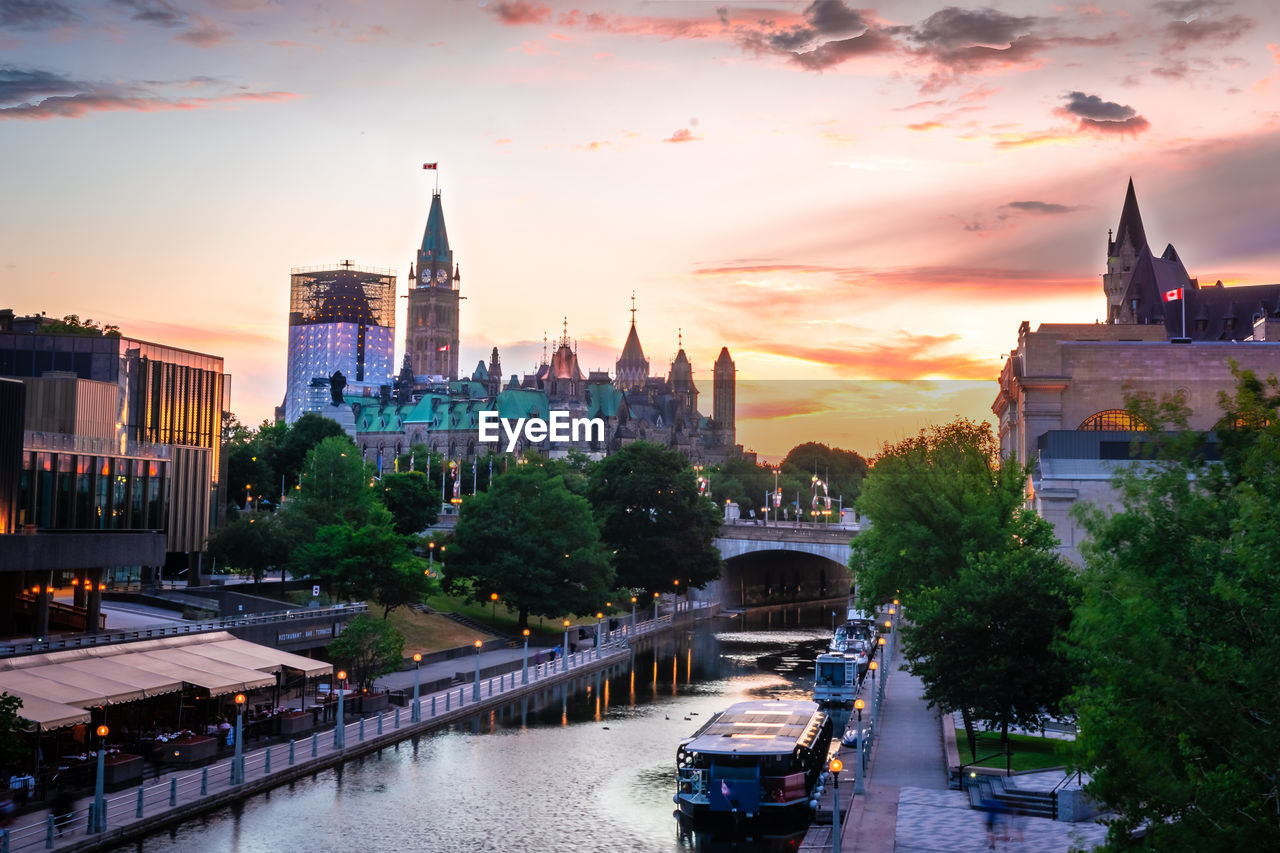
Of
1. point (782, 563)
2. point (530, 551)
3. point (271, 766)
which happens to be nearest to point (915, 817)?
point (271, 766)

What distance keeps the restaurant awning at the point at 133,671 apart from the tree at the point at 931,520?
24850mm

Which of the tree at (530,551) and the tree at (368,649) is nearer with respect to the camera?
the tree at (368,649)

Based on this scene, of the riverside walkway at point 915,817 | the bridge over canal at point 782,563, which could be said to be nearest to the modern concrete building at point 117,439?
the riverside walkway at point 915,817

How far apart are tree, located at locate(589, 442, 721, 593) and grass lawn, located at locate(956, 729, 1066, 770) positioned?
176 ft

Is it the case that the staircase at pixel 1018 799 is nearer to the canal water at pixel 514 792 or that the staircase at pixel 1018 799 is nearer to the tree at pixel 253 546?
the canal water at pixel 514 792

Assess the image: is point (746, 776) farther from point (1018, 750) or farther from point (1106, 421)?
point (1106, 421)

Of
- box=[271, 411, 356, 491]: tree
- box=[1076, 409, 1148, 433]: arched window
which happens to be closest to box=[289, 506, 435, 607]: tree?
box=[1076, 409, 1148, 433]: arched window

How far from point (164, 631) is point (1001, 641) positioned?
105 feet

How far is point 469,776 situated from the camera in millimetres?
47469

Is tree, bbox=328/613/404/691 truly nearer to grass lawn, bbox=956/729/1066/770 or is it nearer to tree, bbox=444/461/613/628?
grass lawn, bbox=956/729/1066/770

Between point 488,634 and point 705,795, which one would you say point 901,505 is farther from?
point 488,634

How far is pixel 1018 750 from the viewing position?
47.1 m

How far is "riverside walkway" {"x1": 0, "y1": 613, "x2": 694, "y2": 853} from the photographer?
35.1 metres

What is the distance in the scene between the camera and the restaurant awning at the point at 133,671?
1630 inches
